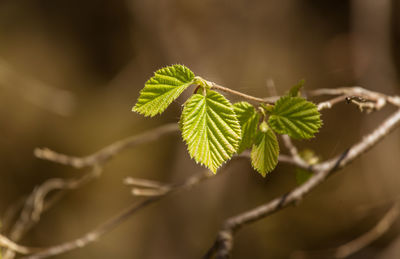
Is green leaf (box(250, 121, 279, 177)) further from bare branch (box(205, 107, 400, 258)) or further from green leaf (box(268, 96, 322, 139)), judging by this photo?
bare branch (box(205, 107, 400, 258))

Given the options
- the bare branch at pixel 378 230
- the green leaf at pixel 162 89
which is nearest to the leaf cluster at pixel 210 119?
the green leaf at pixel 162 89

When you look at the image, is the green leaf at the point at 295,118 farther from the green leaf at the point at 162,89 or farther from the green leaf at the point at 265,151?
the green leaf at the point at 162,89

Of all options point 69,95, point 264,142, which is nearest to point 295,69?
point 69,95

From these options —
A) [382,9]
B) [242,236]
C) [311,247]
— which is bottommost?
[311,247]

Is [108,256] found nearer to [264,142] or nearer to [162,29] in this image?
[162,29]

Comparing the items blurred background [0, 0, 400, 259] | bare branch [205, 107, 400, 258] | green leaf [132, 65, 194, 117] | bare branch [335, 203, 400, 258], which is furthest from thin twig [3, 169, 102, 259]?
blurred background [0, 0, 400, 259]

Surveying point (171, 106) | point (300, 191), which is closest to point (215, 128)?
point (300, 191)
